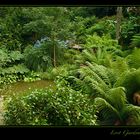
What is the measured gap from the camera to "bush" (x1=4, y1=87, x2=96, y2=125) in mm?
3010

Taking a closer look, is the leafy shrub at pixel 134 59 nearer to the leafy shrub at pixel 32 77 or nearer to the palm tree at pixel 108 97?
the palm tree at pixel 108 97

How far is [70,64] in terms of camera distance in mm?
3205

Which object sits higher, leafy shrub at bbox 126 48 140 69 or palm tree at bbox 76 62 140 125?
leafy shrub at bbox 126 48 140 69

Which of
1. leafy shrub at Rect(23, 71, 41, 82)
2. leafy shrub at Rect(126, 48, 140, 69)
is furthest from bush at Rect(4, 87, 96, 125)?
leafy shrub at Rect(126, 48, 140, 69)

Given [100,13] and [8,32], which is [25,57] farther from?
[100,13]

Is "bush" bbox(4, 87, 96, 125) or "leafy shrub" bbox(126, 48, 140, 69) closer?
"bush" bbox(4, 87, 96, 125)

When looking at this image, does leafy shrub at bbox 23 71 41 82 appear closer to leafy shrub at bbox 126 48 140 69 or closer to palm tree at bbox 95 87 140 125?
palm tree at bbox 95 87 140 125

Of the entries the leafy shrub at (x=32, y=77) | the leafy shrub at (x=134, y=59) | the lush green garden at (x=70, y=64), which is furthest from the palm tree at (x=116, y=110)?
the leafy shrub at (x=32, y=77)

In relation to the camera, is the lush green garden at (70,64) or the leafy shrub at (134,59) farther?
the leafy shrub at (134,59)

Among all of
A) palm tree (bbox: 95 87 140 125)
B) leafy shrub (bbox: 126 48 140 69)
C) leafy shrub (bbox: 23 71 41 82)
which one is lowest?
palm tree (bbox: 95 87 140 125)

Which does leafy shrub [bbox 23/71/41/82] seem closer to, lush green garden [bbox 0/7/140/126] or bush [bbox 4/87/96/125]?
lush green garden [bbox 0/7/140/126]

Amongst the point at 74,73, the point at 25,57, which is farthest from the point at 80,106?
the point at 25,57

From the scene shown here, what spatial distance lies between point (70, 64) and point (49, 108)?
402 mm

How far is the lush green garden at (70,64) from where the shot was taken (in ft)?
10.0
